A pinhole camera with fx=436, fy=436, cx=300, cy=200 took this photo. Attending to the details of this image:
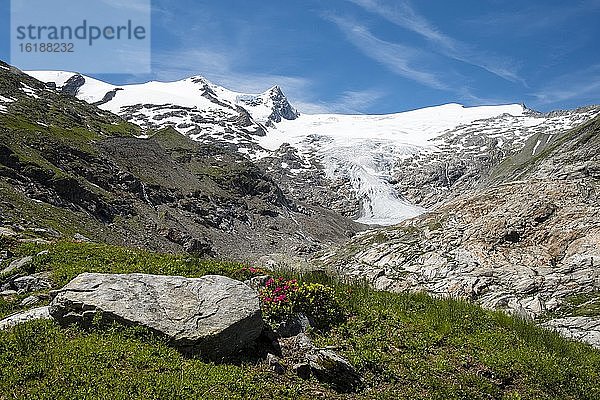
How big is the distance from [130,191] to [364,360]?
86.6 metres

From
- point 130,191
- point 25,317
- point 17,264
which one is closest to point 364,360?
point 25,317

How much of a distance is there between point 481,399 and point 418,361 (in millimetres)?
1856

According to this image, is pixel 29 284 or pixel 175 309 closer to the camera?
pixel 175 309

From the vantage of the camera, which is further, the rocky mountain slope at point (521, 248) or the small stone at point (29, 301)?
the rocky mountain slope at point (521, 248)

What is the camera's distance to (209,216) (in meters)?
105

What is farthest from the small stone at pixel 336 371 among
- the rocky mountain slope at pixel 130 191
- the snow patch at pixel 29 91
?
the snow patch at pixel 29 91

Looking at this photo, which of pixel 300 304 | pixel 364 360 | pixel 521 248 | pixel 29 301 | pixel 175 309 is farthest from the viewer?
pixel 521 248

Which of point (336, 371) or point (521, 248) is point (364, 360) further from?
point (521, 248)

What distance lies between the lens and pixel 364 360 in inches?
471

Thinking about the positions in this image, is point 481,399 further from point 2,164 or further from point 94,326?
point 2,164

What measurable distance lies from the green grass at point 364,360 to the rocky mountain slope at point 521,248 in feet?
30.1

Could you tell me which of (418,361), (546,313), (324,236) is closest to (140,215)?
(324,236)

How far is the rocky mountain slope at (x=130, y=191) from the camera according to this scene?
6303cm

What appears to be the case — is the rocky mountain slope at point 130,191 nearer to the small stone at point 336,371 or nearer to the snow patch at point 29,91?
the snow patch at point 29,91
